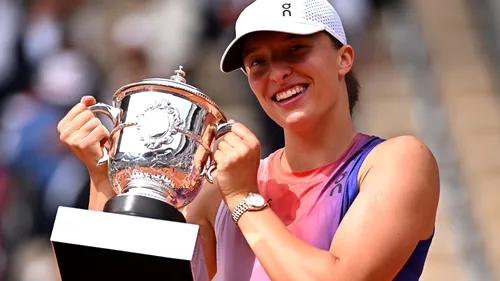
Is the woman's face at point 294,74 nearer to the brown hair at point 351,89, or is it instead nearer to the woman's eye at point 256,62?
the woman's eye at point 256,62

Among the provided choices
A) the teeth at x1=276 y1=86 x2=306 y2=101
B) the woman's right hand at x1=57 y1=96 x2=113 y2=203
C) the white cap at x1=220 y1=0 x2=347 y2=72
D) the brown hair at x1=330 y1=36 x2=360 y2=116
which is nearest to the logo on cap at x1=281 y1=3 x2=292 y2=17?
the white cap at x1=220 y1=0 x2=347 y2=72

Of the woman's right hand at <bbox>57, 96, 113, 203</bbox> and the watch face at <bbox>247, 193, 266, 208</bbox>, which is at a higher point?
the woman's right hand at <bbox>57, 96, 113, 203</bbox>

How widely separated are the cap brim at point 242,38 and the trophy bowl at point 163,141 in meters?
0.11

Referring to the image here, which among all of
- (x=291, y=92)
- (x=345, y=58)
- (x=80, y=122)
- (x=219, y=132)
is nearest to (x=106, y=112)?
(x=80, y=122)

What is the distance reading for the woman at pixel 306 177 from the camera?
1031 mm

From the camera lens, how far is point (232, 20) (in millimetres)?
3344

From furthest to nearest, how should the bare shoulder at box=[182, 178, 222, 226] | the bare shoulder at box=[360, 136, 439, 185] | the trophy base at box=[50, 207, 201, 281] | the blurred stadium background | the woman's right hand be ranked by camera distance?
1. the blurred stadium background
2. the bare shoulder at box=[182, 178, 222, 226]
3. the woman's right hand
4. the bare shoulder at box=[360, 136, 439, 185]
5. the trophy base at box=[50, 207, 201, 281]

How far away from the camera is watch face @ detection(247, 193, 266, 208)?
1.09 meters

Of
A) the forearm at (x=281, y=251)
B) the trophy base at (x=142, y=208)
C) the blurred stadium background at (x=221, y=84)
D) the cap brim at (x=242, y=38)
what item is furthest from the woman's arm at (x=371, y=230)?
the blurred stadium background at (x=221, y=84)

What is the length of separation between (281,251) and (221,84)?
252cm

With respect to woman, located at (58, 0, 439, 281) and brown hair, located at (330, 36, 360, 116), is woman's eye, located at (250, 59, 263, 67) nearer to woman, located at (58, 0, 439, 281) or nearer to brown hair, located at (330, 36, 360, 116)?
woman, located at (58, 0, 439, 281)

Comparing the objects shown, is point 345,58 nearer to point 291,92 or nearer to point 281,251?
point 291,92

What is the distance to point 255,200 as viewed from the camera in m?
1.09

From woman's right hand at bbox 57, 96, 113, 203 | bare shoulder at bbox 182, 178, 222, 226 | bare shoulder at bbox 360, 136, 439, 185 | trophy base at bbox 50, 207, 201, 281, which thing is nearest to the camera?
trophy base at bbox 50, 207, 201, 281
